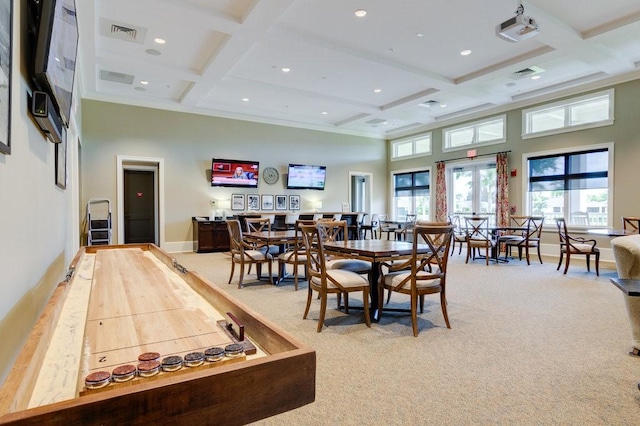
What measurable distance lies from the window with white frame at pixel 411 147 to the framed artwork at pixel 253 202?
5038 millimetres

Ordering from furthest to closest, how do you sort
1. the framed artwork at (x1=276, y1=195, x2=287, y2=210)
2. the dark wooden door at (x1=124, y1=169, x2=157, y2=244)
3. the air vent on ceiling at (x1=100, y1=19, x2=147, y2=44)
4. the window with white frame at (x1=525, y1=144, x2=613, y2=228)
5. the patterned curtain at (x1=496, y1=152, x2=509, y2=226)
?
the framed artwork at (x1=276, y1=195, x2=287, y2=210), the dark wooden door at (x1=124, y1=169, x2=157, y2=244), the patterned curtain at (x1=496, y1=152, x2=509, y2=226), the window with white frame at (x1=525, y1=144, x2=613, y2=228), the air vent on ceiling at (x1=100, y1=19, x2=147, y2=44)

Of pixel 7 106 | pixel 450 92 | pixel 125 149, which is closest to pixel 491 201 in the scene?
pixel 450 92

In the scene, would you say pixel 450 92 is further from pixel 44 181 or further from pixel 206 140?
pixel 44 181

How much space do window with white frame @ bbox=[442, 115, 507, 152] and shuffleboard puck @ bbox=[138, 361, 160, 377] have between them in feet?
31.6

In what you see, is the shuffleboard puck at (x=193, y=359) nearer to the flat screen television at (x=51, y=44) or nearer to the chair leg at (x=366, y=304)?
the flat screen television at (x=51, y=44)

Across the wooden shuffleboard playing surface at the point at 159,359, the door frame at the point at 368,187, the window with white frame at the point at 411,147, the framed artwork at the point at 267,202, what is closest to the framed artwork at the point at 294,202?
the framed artwork at the point at 267,202

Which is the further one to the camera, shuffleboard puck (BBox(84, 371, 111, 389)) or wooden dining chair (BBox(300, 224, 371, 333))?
wooden dining chair (BBox(300, 224, 371, 333))

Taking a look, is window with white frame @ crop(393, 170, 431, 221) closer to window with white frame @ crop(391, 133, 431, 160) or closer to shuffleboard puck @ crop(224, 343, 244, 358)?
window with white frame @ crop(391, 133, 431, 160)

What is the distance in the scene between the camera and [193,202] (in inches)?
349

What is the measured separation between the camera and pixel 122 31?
5.20 metres

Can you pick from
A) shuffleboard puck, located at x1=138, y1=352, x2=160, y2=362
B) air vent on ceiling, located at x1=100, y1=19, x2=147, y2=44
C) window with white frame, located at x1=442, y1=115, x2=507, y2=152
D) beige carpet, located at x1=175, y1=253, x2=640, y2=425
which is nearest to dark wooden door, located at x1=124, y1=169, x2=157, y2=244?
air vent on ceiling, located at x1=100, y1=19, x2=147, y2=44

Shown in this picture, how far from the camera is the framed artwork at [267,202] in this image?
9.80 metres

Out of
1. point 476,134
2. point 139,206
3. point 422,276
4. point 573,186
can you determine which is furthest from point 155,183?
point 573,186

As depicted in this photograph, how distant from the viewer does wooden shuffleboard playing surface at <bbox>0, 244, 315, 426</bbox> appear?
62cm
